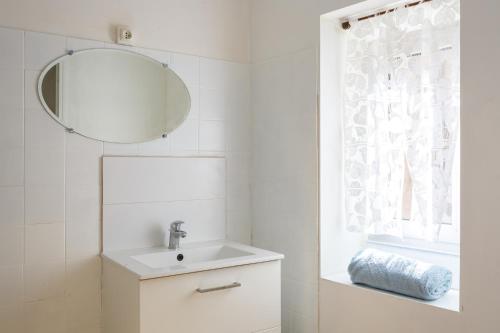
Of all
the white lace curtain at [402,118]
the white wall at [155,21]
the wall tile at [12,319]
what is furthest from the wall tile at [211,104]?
the wall tile at [12,319]

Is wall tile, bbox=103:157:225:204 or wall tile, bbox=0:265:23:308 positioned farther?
wall tile, bbox=103:157:225:204

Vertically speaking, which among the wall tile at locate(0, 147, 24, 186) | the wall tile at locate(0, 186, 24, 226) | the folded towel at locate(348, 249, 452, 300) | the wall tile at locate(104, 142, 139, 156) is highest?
the wall tile at locate(104, 142, 139, 156)

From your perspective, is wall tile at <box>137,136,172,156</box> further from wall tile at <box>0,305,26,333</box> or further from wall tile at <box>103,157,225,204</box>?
wall tile at <box>0,305,26,333</box>

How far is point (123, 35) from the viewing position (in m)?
2.19

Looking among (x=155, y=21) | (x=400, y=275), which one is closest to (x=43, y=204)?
(x=155, y=21)

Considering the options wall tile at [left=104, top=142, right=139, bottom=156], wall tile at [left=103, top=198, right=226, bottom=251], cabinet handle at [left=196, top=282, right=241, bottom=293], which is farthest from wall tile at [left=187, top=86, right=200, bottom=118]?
cabinet handle at [left=196, top=282, right=241, bottom=293]

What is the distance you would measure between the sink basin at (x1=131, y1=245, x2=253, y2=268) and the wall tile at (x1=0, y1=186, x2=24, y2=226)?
50cm

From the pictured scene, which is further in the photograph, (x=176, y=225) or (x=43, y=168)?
(x=176, y=225)

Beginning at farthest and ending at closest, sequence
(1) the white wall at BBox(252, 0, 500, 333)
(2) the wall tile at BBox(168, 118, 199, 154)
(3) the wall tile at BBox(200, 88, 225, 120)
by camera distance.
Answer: (3) the wall tile at BBox(200, 88, 225, 120) < (2) the wall tile at BBox(168, 118, 199, 154) < (1) the white wall at BBox(252, 0, 500, 333)

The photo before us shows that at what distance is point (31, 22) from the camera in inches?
77.8

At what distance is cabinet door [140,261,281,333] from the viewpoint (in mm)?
1750

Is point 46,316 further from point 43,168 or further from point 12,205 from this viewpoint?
point 43,168

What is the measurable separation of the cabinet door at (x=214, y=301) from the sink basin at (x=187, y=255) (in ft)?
0.62

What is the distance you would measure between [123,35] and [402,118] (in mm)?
1318
